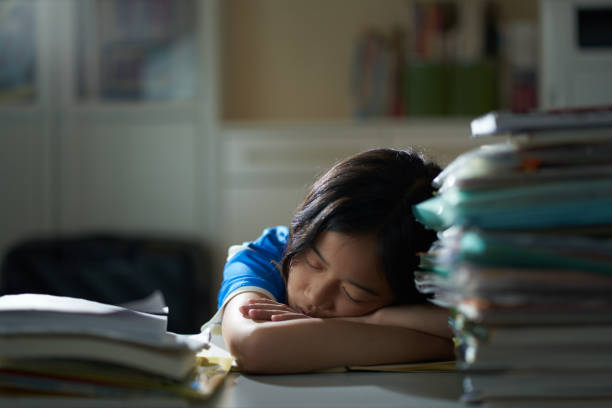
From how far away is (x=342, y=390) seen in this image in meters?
0.60

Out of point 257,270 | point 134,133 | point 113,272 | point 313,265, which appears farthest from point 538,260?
point 134,133

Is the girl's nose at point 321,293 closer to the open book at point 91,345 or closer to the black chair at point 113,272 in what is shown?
the open book at point 91,345

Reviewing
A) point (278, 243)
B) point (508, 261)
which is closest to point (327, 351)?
point (508, 261)

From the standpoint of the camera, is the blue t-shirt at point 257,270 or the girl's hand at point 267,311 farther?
the blue t-shirt at point 257,270

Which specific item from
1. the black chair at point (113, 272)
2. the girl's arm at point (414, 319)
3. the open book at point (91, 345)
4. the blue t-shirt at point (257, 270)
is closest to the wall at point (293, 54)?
the black chair at point (113, 272)

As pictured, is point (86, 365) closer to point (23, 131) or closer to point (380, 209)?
point (380, 209)

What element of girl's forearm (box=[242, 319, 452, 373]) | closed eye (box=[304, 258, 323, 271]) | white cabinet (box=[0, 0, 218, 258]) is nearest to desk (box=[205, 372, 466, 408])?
girl's forearm (box=[242, 319, 452, 373])

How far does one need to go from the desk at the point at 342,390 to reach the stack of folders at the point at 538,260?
2.8 inches

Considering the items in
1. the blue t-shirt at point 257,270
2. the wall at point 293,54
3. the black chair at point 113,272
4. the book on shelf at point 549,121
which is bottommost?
Result: the black chair at point 113,272

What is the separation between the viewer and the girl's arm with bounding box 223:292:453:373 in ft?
2.19

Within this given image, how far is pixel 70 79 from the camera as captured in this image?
9.80ft

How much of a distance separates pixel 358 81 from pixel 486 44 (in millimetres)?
635

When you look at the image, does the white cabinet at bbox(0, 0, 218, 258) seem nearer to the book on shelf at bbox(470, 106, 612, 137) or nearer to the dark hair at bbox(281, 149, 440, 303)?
the dark hair at bbox(281, 149, 440, 303)

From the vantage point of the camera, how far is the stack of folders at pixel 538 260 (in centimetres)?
50
